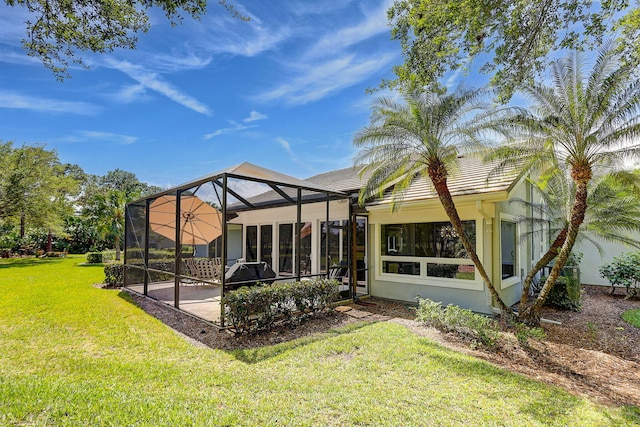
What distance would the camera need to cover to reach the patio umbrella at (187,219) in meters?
10.5

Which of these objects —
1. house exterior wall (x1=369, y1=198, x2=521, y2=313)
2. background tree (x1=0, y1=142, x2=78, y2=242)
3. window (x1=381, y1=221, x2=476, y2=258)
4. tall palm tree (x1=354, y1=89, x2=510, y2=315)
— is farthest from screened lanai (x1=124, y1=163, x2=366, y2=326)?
background tree (x1=0, y1=142, x2=78, y2=242)

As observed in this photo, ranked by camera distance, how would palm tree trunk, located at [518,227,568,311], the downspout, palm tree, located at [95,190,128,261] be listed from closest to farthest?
palm tree trunk, located at [518,227,568,311], the downspout, palm tree, located at [95,190,128,261]

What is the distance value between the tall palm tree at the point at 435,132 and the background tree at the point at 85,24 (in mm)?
4589

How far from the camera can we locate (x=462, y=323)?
21.4ft

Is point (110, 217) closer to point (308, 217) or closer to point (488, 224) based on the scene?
point (308, 217)

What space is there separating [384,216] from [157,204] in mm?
7597

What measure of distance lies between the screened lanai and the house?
4 cm

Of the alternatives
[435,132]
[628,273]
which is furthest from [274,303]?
[628,273]

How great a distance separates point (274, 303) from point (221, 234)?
8.65ft

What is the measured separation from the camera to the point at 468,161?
36.5 feet

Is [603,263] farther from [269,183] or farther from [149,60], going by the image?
[149,60]

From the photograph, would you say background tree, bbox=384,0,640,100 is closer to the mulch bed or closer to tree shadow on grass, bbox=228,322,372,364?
the mulch bed

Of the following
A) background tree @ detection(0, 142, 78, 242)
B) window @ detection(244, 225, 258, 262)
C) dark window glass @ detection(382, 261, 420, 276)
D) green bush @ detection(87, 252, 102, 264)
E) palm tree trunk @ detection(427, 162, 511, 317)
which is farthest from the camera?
background tree @ detection(0, 142, 78, 242)

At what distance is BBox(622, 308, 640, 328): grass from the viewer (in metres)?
8.28
